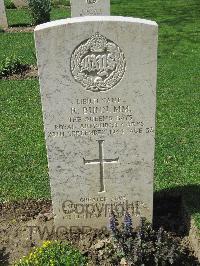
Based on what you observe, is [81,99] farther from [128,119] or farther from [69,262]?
[69,262]

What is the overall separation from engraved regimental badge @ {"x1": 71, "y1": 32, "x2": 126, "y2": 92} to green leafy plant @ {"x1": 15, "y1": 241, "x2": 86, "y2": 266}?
1662 mm

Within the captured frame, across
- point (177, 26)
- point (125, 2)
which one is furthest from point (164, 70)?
point (125, 2)

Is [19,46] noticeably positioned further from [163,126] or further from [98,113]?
[98,113]

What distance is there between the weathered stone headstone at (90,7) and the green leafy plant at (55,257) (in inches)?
365

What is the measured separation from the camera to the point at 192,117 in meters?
8.44

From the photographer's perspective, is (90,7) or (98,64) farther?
(90,7)

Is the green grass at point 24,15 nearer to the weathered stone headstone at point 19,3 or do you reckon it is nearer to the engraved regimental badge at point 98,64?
the weathered stone headstone at point 19,3

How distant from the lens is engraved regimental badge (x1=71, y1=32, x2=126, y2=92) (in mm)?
4316

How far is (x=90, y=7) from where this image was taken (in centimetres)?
1277

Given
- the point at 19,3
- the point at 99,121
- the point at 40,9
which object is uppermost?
the point at 99,121

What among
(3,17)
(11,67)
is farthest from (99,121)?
(3,17)

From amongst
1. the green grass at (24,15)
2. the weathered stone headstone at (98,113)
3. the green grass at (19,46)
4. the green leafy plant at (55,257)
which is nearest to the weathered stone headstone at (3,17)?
the green grass at (24,15)

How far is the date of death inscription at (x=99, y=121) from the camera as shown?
4602 mm

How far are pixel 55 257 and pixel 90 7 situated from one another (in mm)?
9564
